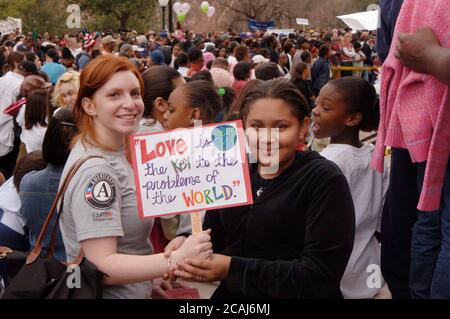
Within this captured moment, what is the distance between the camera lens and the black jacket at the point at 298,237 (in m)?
2.01

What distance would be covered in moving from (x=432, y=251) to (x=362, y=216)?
0.77 m

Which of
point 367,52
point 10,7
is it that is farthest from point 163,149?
point 10,7

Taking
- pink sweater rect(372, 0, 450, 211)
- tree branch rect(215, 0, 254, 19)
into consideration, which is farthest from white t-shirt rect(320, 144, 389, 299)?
tree branch rect(215, 0, 254, 19)

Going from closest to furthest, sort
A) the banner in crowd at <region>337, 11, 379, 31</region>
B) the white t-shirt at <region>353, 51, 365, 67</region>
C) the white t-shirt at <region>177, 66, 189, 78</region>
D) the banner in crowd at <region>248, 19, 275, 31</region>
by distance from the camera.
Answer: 1. the white t-shirt at <region>177, 66, 189, 78</region>
2. the banner in crowd at <region>337, 11, 379, 31</region>
3. the white t-shirt at <region>353, 51, 365, 67</region>
4. the banner in crowd at <region>248, 19, 275, 31</region>

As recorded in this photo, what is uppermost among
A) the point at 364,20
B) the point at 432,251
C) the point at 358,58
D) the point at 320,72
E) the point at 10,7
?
the point at 432,251

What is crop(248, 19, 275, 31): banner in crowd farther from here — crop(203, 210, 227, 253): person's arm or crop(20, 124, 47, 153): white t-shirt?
crop(203, 210, 227, 253): person's arm

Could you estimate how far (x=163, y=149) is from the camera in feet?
6.55

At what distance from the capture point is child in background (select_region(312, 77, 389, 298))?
3082 mm

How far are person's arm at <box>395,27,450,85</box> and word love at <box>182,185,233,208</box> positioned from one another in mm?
764

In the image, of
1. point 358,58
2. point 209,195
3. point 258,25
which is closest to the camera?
point 209,195

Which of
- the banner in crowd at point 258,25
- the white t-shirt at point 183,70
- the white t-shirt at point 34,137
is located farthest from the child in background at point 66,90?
the banner in crowd at point 258,25

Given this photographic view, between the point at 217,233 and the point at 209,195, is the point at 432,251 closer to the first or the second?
the point at 217,233

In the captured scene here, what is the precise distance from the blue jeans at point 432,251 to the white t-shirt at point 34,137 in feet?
11.7

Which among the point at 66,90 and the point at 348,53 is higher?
the point at 66,90
